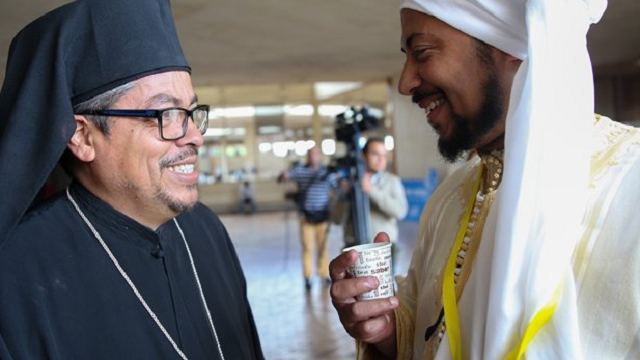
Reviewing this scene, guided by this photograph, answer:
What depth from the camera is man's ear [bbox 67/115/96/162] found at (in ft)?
4.89

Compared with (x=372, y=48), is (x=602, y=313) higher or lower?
lower

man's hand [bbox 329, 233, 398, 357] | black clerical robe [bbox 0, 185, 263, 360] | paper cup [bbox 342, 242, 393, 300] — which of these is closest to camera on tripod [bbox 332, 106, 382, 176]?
black clerical robe [bbox 0, 185, 263, 360]

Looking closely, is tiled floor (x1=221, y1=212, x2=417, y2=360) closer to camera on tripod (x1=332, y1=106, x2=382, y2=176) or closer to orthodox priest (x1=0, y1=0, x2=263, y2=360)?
camera on tripod (x1=332, y1=106, x2=382, y2=176)

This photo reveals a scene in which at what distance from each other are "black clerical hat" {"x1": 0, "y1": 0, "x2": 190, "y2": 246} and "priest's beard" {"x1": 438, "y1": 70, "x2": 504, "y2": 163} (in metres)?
0.79

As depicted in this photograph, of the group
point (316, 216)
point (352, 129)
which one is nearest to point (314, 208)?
point (316, 216)

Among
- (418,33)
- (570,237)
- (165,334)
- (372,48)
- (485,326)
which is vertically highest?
(372,48)

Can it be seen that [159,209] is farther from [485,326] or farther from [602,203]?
[602,203]

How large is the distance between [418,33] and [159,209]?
0.85 metres

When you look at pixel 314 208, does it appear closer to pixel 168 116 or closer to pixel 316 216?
pixel 316 216

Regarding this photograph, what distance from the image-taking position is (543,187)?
3.28 ft

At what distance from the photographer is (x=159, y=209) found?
1.55 m

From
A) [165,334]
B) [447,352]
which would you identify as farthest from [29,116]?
[447,352]

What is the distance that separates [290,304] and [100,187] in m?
5.12

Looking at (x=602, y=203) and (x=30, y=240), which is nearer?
(x=602, y=203)
